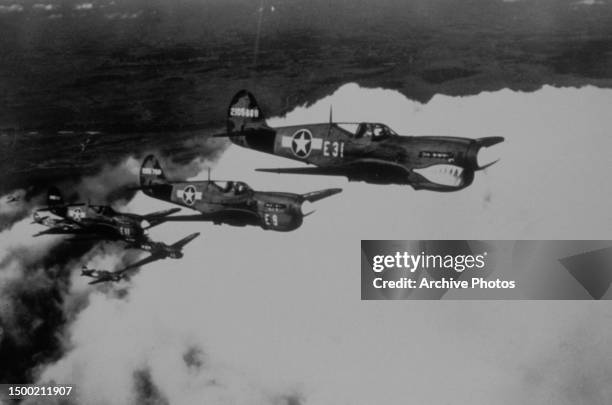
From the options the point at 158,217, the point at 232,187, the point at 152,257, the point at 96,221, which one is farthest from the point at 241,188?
the point at 96,221

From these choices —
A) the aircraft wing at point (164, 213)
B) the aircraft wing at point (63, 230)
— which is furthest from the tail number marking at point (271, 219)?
the aircraft wing at point (63, 230)

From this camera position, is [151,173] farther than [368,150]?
Yes

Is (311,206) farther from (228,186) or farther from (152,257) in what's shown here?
(152,257)

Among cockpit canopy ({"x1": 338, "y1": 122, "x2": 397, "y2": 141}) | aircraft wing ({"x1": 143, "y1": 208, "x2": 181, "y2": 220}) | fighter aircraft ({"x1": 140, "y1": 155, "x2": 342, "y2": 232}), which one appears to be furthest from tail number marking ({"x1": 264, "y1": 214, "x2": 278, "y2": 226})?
cockpit canopy ({"x1": 338, "y1": 122, "x2": 397, "y2": 141})

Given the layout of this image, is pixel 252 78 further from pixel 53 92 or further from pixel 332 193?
pixel 53 92

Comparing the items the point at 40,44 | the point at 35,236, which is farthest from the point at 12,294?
the point at 40,44

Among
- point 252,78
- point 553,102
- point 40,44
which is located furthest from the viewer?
point 40,44

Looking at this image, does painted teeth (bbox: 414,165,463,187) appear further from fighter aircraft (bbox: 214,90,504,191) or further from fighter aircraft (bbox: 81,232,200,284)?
fighter aircraft (bbox: 81,232,200,284)
